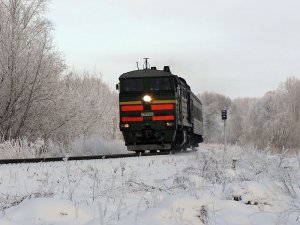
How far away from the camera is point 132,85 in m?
18.5

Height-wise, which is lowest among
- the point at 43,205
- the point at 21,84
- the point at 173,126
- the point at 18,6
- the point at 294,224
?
the point at 294,224

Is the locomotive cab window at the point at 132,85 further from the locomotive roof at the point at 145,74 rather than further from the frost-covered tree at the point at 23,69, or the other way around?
the frost-covered tree at the point at 23,69

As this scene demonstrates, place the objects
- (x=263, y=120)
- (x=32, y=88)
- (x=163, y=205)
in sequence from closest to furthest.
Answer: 1. (x=163, y=205)
2. (x=32, y=88)
3. (x=263, y=120)

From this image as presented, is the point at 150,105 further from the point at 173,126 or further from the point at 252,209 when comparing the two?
the point at 252,209

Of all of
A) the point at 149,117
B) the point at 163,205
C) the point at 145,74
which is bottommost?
the point at 163,205

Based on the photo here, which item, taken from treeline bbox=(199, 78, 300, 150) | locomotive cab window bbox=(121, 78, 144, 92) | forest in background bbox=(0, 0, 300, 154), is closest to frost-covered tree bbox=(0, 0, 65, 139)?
forest in background bbox=(0, 0, 300, 154)

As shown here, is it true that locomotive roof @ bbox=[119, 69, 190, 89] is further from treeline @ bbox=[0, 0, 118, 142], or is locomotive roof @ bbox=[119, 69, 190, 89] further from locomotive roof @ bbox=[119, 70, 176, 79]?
treeline @ bbox=[0, 0, 118, 142]

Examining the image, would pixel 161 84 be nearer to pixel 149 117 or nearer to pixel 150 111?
pixel 150 111

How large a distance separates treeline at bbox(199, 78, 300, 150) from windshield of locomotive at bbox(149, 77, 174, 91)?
138 inches

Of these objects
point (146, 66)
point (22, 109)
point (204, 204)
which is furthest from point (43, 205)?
point (146, 66)

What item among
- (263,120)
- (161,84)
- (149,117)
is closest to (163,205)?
(149,117)

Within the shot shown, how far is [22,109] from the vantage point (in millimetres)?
18422

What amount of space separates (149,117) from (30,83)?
4.94m

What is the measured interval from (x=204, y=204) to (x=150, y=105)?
1401 cm
